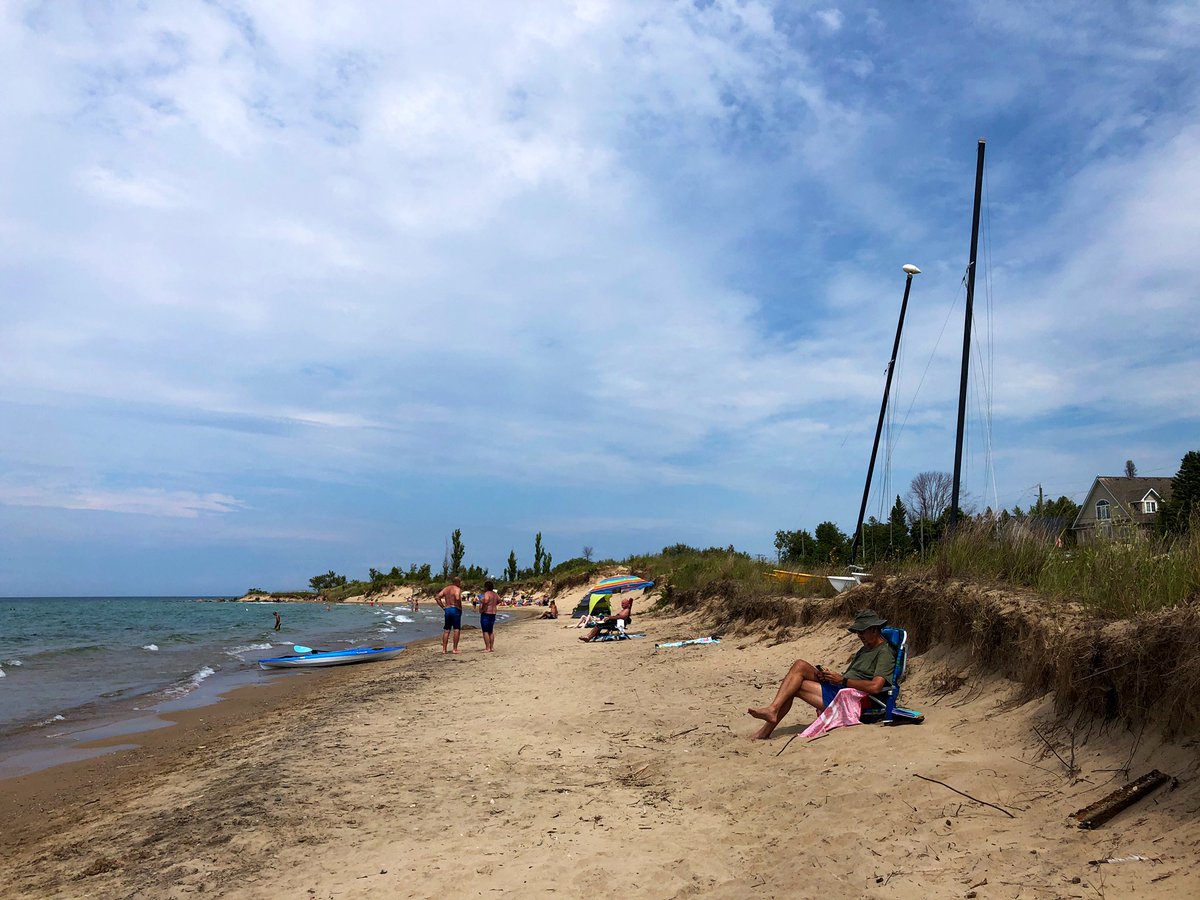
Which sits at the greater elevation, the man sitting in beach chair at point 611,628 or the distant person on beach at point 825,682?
the distant person on beach at point 825,682

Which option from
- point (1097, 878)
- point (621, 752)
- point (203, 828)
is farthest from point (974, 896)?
point (203, 828)

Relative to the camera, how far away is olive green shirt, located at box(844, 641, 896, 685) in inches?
261

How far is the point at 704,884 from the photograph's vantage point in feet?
13.2

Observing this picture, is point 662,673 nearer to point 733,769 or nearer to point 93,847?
point 733,769

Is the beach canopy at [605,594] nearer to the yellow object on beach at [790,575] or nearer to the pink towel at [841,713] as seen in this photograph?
the yellow object on beach at [790,575]

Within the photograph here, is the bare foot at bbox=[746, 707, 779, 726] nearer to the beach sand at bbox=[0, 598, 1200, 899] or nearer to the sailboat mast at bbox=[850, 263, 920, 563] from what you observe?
the beach sand at bbox=[0, 598, 1200, 899]

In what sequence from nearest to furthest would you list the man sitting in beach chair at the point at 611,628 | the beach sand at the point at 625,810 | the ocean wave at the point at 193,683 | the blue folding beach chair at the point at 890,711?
the beach sand at the point at 625,810 < the blue folding beach chair at the point at 890,711 < the ocean wave at the point at 193,683 < the man sitting in beach chair at the point at 611,628

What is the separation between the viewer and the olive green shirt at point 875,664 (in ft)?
21.7

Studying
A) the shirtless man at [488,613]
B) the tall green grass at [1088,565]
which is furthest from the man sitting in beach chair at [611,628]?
the tall green grass at [1088,565]

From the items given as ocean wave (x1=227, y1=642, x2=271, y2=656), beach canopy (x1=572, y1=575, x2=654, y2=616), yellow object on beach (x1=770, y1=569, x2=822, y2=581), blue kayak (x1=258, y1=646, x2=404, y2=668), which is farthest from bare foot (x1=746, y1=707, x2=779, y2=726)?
ocean wave (x1=227, y1=642, x2=271, y2=656)

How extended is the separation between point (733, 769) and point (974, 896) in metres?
2.57

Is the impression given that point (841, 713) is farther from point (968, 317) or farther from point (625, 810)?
point (968, 317)

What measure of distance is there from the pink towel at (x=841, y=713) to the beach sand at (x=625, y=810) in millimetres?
169

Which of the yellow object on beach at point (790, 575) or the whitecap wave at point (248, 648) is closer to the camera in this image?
the yellow object on beach at point (790, 575)
